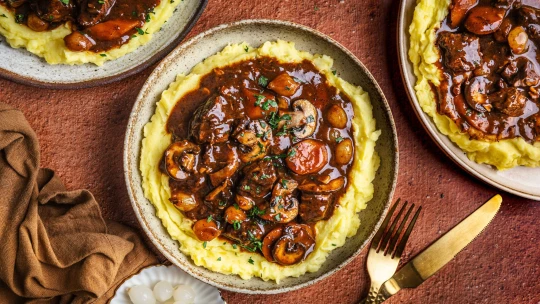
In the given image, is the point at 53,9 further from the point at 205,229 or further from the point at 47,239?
the point at 205,229

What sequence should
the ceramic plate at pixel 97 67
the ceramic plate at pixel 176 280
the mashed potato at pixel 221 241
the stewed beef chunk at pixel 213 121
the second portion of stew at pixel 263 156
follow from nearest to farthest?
the stewed beef chunk at pixel 213 121 → the second portion of stew at pixel 263 156 → the mashed potato at pixel 221 241 → the ceramic plate at pixel 97 67 → the ceramic plate at pixel 176 280

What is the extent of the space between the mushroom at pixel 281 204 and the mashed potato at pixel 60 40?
2.17 meters

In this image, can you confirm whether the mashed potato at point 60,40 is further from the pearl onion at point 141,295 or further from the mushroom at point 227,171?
the pearl onion at point 141,295

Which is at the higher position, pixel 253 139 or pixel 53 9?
pixel 53 9

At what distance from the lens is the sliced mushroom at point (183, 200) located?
17.3ft

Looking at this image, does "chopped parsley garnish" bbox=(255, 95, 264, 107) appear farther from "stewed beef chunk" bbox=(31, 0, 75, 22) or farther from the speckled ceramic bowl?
"stewed beef chunk" bbox=(31, 0, 75, 22)

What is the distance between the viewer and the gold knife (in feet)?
19.3

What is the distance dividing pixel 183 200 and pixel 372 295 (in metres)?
2.48

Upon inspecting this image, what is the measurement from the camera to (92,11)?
17.4ft

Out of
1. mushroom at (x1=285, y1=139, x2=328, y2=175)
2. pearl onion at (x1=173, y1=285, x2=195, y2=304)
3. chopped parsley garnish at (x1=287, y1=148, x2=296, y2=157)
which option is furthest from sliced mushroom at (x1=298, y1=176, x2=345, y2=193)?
pearl onion at (x1=173, y1=285, x2=195, y2=304)

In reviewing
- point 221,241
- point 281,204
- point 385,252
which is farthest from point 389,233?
point 221,241

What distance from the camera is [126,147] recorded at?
5.29 m

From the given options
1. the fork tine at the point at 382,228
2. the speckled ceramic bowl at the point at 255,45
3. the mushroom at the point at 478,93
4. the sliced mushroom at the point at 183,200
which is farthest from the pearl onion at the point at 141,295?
the mushroom at the point at 478,93

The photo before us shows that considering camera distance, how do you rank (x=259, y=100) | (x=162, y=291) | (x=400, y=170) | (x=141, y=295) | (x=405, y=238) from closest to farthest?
(x=259, y=100), (x=141, y=295), (x=162, y=291), (x=405, y=238), (x=400, y=170)
